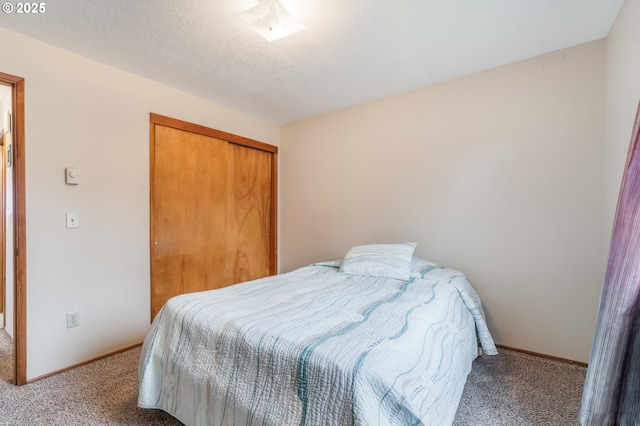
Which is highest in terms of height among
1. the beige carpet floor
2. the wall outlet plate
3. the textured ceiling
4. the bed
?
the textured ceiling

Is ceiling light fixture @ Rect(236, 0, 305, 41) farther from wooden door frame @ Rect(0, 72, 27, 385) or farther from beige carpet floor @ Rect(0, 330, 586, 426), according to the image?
beige carpet floor @ Rect(0, 330, 586, 426)

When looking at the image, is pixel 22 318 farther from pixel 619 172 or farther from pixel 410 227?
pixel 619 172

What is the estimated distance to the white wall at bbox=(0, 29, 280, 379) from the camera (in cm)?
198

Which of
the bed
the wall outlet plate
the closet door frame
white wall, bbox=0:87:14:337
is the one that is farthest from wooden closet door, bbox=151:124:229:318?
the bed

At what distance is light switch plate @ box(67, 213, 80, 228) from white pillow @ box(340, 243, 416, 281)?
6.61 feet

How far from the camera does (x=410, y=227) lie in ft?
9.17

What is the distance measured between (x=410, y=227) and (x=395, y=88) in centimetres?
130

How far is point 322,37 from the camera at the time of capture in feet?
6.43

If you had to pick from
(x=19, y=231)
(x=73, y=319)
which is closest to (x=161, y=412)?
(x=73, y=319)

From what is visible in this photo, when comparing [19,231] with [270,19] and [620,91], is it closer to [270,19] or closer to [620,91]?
[270,19]

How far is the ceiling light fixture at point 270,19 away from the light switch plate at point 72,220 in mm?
1801

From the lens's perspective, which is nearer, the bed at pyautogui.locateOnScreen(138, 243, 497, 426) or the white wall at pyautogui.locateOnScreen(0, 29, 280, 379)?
the bed at pyautogui.locateOnScreen(138, 243, 497, 426)

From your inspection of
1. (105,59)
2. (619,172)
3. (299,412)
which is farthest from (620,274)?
(105,59)

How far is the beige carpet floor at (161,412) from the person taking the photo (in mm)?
1558
